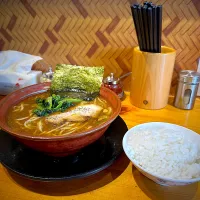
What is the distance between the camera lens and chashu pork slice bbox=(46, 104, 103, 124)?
0.88 metres

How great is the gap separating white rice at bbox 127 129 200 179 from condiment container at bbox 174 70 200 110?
0.42m

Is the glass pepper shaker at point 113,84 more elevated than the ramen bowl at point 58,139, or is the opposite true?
the ramen bowl at point 58,139

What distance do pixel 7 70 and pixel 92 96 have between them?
68cm

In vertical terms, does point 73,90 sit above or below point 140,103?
above

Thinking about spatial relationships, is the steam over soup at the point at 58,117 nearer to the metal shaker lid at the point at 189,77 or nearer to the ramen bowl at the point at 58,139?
the ramen bowl at the point at 58,139

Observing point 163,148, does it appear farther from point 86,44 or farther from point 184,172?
point 86,44

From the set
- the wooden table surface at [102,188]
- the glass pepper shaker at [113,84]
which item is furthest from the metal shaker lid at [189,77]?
the wooden table surface at [102,188]

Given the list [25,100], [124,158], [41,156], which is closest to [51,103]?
[25,100]

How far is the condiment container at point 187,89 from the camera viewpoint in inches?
44.9

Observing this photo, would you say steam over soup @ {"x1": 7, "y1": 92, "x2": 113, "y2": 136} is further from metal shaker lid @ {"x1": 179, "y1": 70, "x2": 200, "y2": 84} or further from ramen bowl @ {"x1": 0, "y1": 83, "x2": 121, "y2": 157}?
metal shaker lid @ {"x1": 179, "y1": 70, "x2": 200, "y2": 84}

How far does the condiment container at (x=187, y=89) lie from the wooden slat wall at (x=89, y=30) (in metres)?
0.17

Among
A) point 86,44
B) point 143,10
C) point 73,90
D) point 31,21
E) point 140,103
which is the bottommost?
point 140,103

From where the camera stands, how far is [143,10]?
90cm

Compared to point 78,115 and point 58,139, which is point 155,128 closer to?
point 78,115
